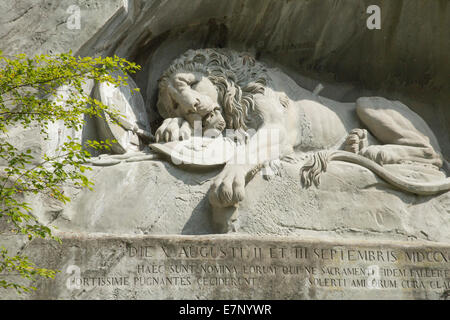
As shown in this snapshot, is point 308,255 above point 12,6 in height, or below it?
below

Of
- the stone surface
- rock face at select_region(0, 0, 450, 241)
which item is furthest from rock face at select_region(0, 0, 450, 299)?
the stone surface

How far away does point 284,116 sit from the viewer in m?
8.97

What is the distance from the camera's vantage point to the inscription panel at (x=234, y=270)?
24.5ft

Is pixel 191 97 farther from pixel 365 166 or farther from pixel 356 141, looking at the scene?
pixel 365 166

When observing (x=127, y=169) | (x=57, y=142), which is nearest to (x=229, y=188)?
(x=127, y=169)

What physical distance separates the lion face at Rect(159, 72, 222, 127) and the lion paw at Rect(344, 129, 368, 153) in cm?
153

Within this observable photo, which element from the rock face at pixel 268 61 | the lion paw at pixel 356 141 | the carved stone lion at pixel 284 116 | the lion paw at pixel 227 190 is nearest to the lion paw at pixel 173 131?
the carved stone lion at pixel 284 116

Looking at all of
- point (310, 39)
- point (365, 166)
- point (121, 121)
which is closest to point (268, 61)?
point (310, 39)

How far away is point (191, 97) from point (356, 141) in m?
1.95

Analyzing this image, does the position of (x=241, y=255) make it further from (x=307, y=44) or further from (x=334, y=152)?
(x=307, y=44)

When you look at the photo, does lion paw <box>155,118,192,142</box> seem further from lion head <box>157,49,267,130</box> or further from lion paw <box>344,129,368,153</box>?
lion paw <box>344,129,368,153</box>
